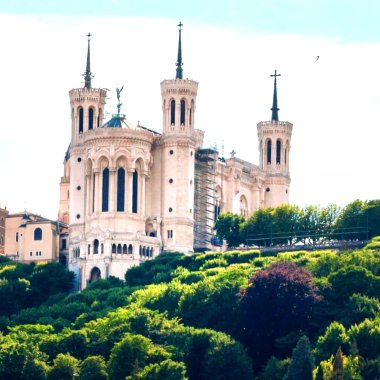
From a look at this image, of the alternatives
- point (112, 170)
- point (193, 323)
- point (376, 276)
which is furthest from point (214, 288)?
point (112, 170)

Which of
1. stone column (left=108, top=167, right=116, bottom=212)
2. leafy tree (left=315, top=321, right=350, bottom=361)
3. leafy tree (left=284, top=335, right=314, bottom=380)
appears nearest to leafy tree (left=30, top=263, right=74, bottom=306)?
stone column (left=108, top=167, right=116, bottom=212)

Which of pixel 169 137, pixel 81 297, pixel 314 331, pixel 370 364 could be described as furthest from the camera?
pixel 169 137

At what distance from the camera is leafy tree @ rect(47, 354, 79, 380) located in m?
115

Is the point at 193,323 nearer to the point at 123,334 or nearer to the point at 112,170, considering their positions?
the point at 123,334

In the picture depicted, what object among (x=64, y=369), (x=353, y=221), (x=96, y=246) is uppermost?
(x=353, y=221)

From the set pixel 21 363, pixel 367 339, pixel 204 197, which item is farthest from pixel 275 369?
pixel 204 197

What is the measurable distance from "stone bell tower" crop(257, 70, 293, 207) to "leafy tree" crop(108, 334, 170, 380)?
46231 mm

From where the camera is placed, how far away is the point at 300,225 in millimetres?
147625

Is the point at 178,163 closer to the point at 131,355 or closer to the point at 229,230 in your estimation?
the point at 229,230

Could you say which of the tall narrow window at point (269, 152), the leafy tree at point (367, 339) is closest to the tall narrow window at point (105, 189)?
the tall narrow window at point (269, 152)

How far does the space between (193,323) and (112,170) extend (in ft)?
75.4

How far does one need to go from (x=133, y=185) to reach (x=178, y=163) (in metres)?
3.97

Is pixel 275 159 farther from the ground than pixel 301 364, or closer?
farther from the ground

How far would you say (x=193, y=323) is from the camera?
124 meters
